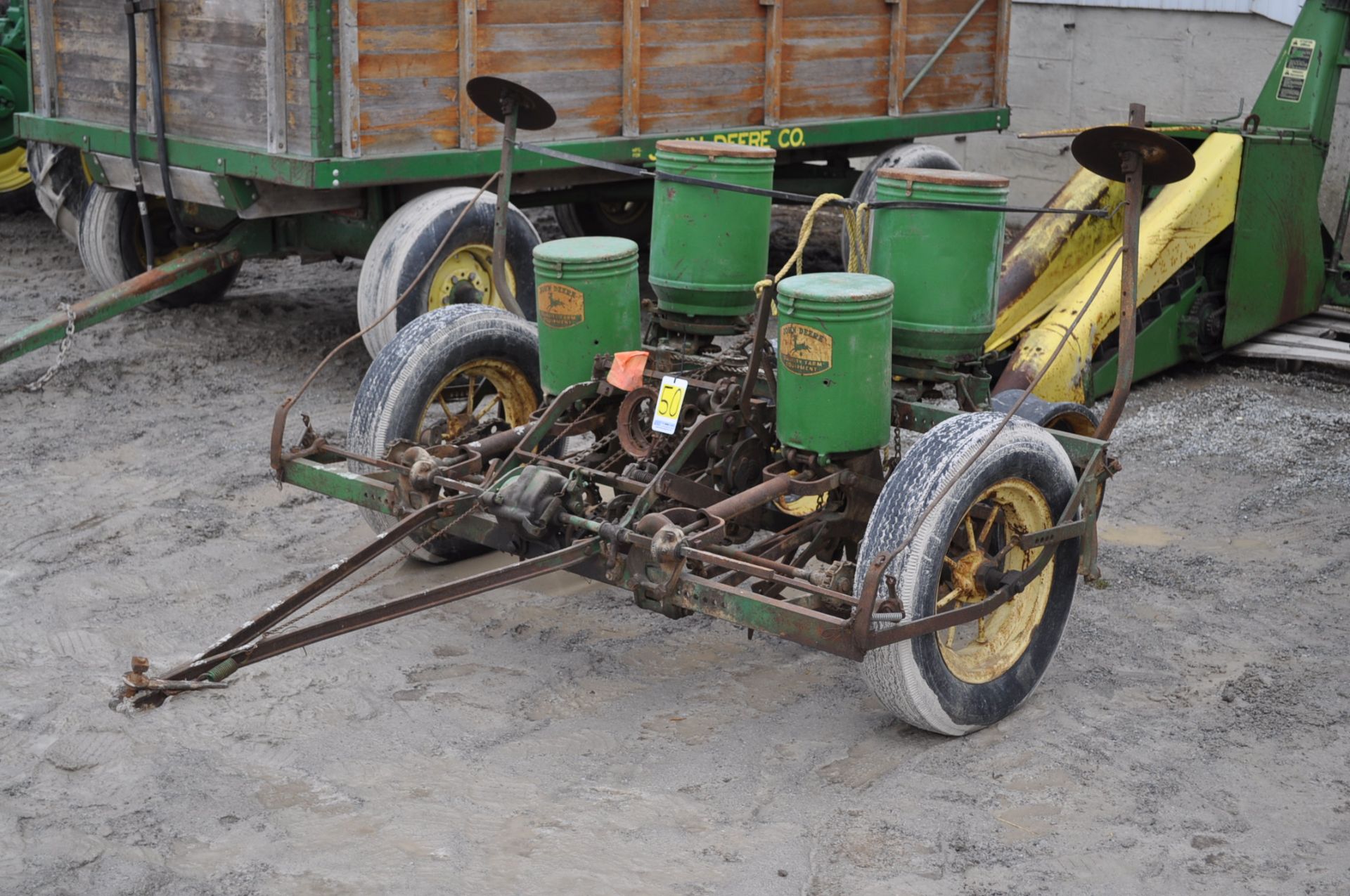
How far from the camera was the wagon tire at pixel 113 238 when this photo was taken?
26.5ft

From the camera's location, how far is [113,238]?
8.11 metres

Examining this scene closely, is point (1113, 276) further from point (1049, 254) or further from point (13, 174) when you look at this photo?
point (13, 174)

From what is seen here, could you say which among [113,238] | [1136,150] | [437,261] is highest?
[1136,150]

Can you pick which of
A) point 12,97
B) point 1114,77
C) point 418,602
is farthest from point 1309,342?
point 12,97

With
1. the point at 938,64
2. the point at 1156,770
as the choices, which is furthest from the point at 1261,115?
the point at 1156,770

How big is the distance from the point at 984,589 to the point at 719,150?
1620mm

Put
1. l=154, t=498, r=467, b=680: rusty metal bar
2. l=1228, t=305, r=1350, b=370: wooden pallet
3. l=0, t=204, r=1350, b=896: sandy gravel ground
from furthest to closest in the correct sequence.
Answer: l=1228, t=305, r=1350, b=370: wooden pallet, l=154, t=498, r=467, b=680: rusty metal bar, l=0, t=204, r=1350, b=896: sandy gravel ground

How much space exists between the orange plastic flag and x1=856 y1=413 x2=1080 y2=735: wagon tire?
908 mm

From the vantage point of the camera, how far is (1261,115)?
786 centimetres

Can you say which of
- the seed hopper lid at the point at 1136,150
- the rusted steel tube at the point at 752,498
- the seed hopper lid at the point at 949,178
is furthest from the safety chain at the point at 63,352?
the seed hopper lid at the point at 1136,150

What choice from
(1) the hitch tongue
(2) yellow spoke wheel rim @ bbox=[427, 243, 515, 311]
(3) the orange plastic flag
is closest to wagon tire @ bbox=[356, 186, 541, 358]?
(2) yellow spoke wheel rim @ bbox=[427, 243, 515, 311]

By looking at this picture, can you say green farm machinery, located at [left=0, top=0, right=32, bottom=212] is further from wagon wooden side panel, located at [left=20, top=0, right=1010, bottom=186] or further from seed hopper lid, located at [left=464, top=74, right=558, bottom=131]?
seed hopper lid, located at [left=464, top=74, right=558, bottom=131]

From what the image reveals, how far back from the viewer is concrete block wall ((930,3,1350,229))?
955cm

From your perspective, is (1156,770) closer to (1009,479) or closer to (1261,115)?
(1009,479)
